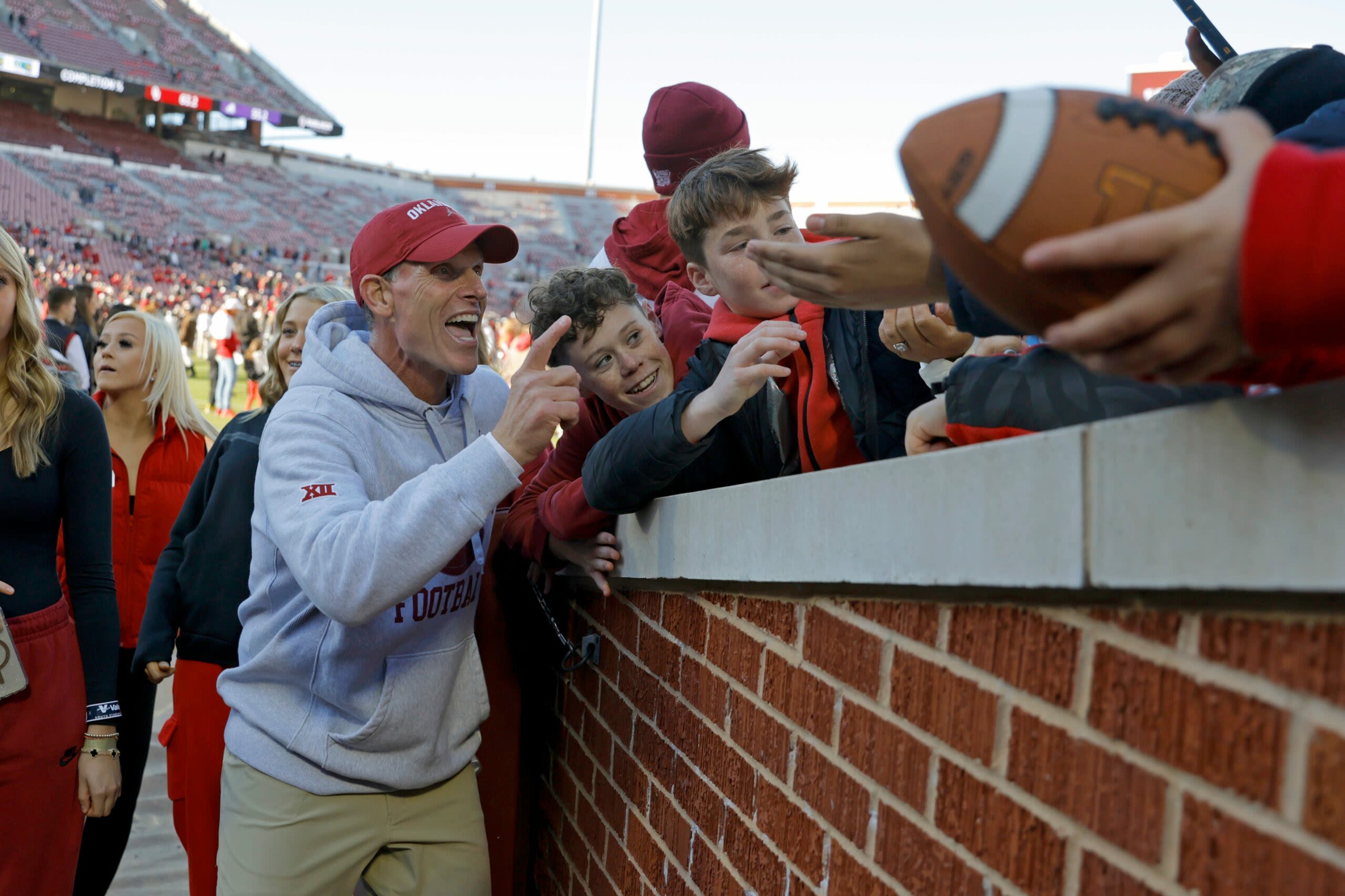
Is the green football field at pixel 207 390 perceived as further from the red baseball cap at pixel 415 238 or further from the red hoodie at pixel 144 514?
the red baseball cap at pixel 415 238

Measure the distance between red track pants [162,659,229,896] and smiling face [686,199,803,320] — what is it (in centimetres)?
200

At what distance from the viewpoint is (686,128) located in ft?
11.4

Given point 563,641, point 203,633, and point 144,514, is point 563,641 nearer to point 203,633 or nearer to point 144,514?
point 203,633

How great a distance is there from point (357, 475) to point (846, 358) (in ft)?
3.51

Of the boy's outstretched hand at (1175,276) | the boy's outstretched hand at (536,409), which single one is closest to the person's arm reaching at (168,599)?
the boy's outstretched hand at (536,409)

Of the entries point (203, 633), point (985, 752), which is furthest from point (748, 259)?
point (203, 633)

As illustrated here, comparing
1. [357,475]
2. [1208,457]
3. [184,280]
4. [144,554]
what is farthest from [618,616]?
[184,280]

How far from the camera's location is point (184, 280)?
31812 millimetres

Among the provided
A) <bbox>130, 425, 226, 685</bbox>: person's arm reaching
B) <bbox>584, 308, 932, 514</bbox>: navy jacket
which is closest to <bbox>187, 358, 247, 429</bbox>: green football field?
<bbox>130, 425, 226, 685</bbox>: person's arm reaching

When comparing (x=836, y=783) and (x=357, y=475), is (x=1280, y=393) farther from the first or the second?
(x=357, y=475)

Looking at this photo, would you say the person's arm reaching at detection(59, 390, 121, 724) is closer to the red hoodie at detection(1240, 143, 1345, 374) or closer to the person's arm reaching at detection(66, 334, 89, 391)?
the red hoodie at detection(1240, 143, 1345, 374)

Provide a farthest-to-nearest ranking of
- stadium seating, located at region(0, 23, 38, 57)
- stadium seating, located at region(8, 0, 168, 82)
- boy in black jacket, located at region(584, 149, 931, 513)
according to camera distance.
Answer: stadium seating, located at region(8, 0, 168, 82)
stadium seating, located at region(0, 23, 38, 57)
boy in black jacket, located at region(584, 149, 931, 513)

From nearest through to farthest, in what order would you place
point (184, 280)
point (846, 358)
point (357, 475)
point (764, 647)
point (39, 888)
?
1. point (764, 647)
2. point (846, 358)
3. point (357, 475)
4. point (39, 888)
5. point (184, 280)

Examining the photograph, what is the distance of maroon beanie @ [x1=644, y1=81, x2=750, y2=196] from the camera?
3.47 meters
